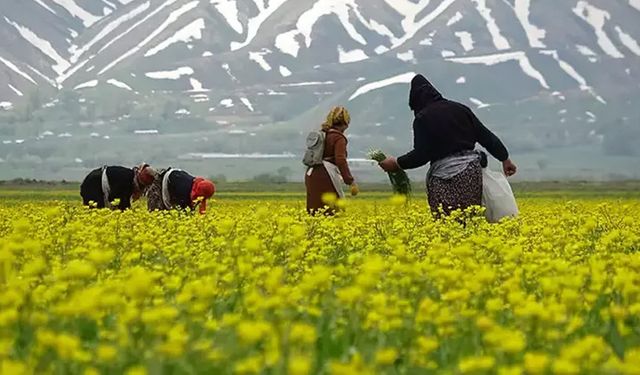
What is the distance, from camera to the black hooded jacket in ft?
38.5

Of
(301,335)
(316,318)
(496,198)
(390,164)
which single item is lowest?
(316,318)

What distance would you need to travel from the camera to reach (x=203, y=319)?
483 centimetres

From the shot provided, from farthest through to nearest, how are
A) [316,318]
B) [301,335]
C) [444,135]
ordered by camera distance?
[444,135]
[316,318]
[301,335]

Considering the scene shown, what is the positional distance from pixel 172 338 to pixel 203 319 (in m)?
1.28

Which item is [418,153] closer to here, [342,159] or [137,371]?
[342,159]

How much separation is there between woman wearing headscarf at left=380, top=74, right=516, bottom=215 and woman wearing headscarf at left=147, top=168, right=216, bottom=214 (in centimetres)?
298

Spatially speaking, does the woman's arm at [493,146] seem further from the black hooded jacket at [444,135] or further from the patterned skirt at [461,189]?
the patterned skirt at [461,189]

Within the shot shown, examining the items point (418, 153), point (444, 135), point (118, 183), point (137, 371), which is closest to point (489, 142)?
point (444, 135)

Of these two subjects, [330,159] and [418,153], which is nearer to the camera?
[418,153]

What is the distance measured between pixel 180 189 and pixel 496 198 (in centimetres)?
431

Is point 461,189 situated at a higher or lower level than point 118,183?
lower

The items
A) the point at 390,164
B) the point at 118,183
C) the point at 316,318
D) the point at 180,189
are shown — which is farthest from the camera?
the point at 118,183

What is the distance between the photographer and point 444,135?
1173 centimetres

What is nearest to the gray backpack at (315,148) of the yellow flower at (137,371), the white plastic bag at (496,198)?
the white plastic bag at (496,198)
